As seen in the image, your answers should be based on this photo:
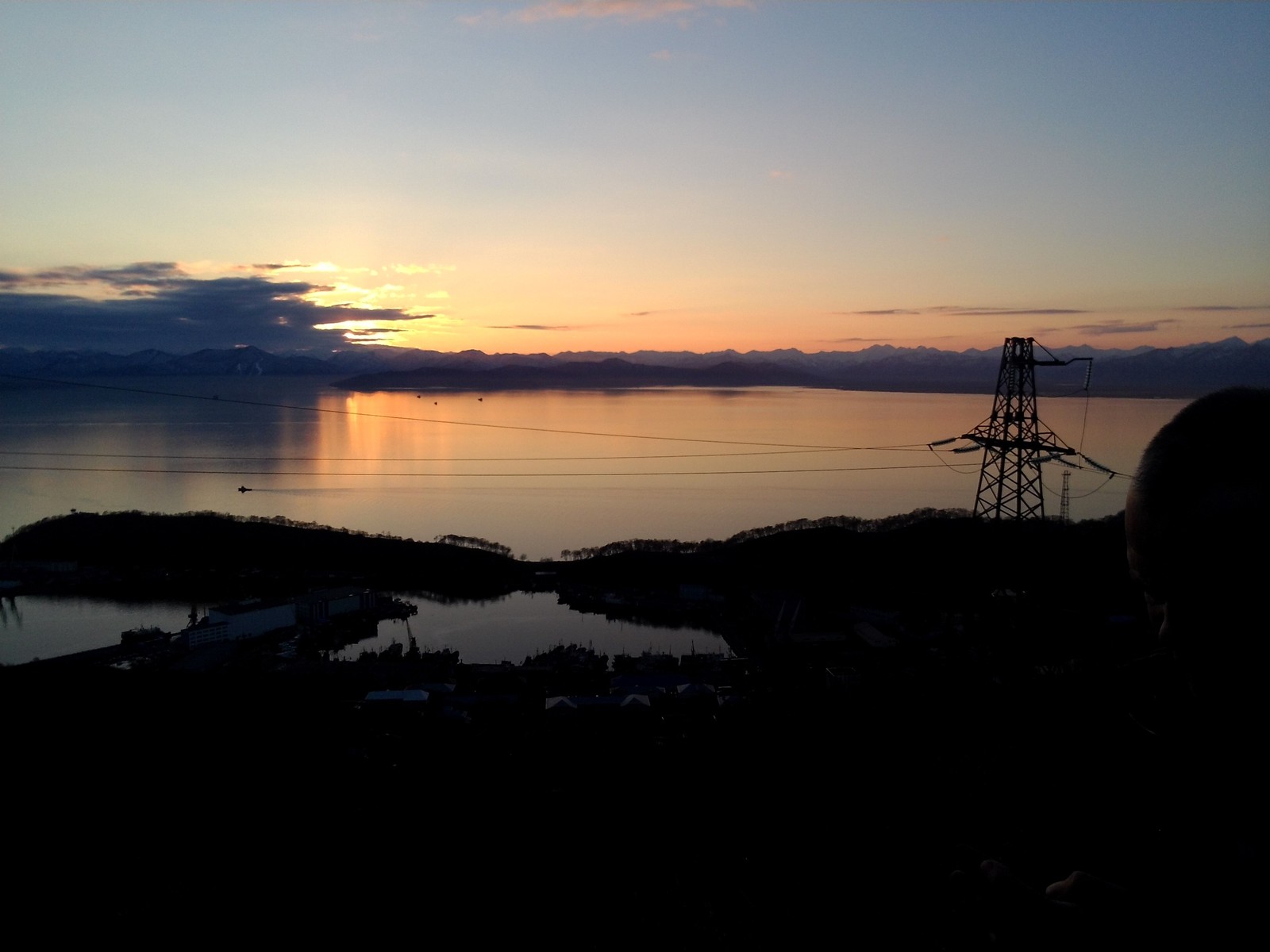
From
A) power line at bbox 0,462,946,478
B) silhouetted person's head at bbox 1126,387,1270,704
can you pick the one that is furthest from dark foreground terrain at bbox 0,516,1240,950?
power line at bbox 0,462,946,478

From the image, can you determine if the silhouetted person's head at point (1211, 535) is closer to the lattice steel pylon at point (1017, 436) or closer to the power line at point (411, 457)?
the lattice steel pylon at point (1017, 436)

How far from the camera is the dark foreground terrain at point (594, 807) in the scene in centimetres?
159

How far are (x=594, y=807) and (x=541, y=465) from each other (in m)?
17.3

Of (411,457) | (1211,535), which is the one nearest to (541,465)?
(411,457)

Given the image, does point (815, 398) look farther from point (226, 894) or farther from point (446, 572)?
point (226, 894)

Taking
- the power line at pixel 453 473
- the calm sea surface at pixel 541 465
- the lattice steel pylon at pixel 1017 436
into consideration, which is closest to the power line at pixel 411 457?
the calm sea surface at pixel 541 465

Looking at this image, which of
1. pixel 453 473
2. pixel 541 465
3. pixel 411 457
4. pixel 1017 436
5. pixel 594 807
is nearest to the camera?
pixel 594 807

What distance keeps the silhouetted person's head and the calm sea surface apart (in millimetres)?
8197

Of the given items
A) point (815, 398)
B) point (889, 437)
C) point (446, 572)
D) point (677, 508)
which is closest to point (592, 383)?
point (815, 398)

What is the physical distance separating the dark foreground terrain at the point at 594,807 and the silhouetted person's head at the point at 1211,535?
6 centimetres

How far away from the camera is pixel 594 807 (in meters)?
2.32

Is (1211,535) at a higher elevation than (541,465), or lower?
higher

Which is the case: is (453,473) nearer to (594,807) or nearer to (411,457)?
(411,457)

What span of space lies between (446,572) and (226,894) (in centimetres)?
962
